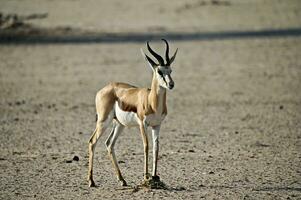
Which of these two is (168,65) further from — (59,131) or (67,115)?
(67,115)

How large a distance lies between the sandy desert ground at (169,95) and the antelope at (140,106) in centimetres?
64

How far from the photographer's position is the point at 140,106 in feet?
36.4

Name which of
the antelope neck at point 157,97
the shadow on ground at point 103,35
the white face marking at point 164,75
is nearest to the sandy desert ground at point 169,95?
the shadow on ground at point 103,35

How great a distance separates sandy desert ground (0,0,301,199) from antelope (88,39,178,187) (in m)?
0.64

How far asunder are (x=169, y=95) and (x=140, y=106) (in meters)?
10.3

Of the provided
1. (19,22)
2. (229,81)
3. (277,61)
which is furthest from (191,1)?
(229,81)

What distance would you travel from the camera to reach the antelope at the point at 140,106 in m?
10.9

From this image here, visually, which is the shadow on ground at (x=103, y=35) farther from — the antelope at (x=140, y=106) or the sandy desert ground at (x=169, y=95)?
the antelope at (x=140, y=106)

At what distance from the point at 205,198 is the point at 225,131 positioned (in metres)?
5.59

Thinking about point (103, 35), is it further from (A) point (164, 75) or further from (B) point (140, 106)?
(A) point (164, 75)

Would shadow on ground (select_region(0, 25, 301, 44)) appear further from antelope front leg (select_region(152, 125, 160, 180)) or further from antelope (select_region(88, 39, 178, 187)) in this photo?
antelope front leg (select_region(152, 125, 160, 180))

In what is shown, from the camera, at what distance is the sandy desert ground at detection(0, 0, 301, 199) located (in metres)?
11.9

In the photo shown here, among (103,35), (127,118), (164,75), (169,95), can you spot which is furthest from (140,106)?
(103,35)

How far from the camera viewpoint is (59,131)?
16203 mm
